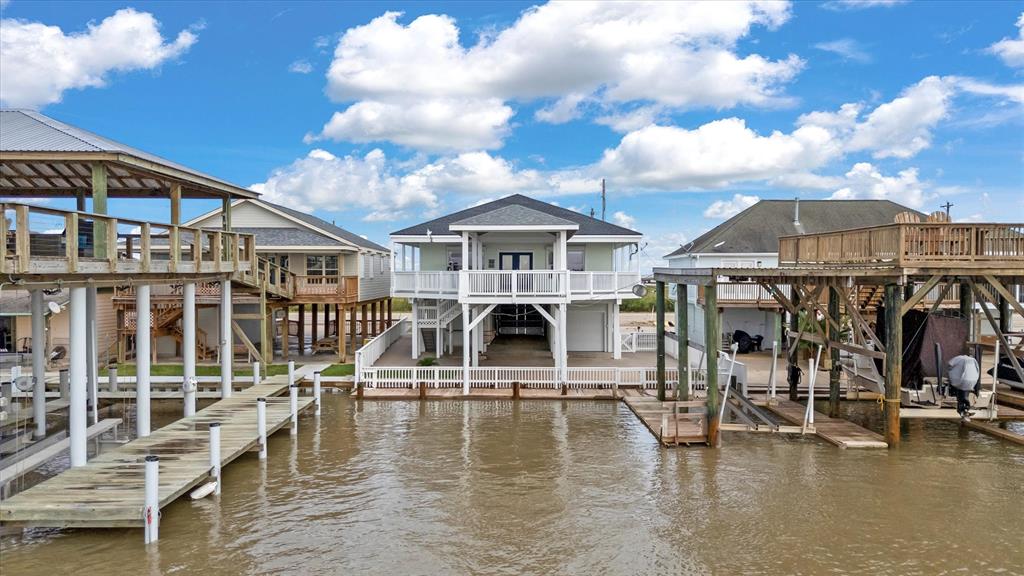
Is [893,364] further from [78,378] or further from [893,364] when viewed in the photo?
[78,378]

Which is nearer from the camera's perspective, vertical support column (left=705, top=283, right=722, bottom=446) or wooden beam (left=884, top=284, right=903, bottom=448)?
wooden beam (left=884, top=284, right=903, bottom=448)

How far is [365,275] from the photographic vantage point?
99.0 feet

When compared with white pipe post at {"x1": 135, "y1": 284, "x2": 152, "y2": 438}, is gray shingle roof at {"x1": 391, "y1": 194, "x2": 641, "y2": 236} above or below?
above

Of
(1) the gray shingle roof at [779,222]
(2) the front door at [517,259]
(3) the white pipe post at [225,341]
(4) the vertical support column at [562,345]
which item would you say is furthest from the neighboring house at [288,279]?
(1) the gray shingle roof at [779,222]

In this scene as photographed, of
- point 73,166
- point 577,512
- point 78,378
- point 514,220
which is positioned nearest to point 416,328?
point 514,220

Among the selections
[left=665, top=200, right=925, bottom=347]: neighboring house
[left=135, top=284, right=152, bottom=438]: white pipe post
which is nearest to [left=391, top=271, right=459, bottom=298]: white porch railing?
[left=135, top=284, right=152, bottom=438]: white pipe post

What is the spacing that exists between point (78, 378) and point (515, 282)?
1310 centimetres

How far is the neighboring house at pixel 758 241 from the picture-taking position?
95.9ft

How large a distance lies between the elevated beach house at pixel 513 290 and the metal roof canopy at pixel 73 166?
7467 millimetres

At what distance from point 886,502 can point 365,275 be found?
2303 cm

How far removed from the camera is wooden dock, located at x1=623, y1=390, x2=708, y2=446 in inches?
605

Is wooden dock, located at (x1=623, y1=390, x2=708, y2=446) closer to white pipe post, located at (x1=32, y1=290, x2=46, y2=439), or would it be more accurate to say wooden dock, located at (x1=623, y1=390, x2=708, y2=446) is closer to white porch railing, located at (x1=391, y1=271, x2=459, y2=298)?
white porch railing, located at (x1=391, y1=271, x2=459, y2=298)

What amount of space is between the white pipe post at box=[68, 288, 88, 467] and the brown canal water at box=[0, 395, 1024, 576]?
1630 millimetres

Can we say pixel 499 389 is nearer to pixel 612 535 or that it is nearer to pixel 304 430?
pixel 304 430
